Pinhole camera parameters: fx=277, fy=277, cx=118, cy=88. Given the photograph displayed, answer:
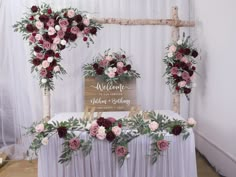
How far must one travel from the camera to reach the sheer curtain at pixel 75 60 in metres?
3.01

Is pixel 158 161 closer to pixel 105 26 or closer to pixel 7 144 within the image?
pixel 105 26

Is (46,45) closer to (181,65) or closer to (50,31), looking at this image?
(50,31)

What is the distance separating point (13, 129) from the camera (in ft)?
10.3

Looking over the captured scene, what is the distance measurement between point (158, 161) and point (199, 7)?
6.31 feet

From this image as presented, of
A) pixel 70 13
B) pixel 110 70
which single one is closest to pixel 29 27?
pixel 70 13

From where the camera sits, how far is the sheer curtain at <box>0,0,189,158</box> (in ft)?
9.89

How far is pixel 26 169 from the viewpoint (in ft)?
9.29

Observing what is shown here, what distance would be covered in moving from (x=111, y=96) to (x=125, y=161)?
865 millimetres

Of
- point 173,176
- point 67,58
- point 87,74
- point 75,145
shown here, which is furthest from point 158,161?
point 67,58

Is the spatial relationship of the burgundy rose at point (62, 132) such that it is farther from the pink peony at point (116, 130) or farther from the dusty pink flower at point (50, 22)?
the dusty pink flower at point (50, 22)

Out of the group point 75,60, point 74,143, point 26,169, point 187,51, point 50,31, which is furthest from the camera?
point 75,60

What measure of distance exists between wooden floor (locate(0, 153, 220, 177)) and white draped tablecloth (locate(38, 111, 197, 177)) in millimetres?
792

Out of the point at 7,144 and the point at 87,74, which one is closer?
the point at 87,74

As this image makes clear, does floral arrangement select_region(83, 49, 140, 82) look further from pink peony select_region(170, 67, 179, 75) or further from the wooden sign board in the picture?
pink peony select_region(170, 67, 179, 75)
